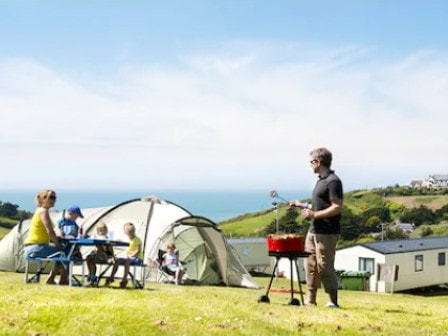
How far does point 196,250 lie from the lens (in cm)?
1816

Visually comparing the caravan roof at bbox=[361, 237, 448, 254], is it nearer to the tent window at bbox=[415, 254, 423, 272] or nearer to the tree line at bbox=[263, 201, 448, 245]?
the tent window at bbox=[415, 254, 423, 272]

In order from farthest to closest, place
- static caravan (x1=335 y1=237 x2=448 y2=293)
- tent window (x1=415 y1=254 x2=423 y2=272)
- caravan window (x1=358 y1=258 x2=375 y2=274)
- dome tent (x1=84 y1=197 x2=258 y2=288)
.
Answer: tent window (x1=415 y1=254 x2=423 y2=272)
caravan window (x1=358 y1=258 x2=375 y2=274)
static caravan (x1=335 y1=237 x2=448 y2=293)
dome tent (x1=84 y1=197 x2=258 y2=288)

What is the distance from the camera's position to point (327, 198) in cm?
884

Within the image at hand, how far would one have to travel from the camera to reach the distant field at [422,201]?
7351 cm

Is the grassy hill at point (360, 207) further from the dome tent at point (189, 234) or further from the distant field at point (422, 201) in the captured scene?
the dome tent at point (189, 234)

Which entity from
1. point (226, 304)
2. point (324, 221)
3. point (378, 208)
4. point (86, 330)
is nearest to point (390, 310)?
point (324, 221)

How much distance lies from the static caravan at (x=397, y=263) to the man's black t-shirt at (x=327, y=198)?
23189 millimetres

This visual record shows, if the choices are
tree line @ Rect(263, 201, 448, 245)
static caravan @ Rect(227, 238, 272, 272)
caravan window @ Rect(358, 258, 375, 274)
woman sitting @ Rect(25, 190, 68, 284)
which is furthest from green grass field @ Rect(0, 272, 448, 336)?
tree line @ Rect(263, 201, 448, 245)

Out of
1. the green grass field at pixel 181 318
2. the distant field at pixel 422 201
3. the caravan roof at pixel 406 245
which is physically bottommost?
the caravan roof at pixel 406 245

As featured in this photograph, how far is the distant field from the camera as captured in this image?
73512 mm

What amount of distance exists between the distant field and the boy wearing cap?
65114 millimetres

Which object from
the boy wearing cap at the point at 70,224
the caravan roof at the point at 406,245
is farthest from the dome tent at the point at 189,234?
the caravan roof at the point at 406,245

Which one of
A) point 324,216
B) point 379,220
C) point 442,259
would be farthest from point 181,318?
point 379,220

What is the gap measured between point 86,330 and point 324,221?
3.40 metres
